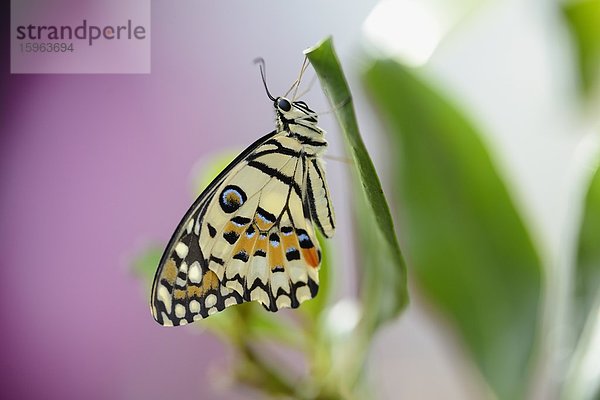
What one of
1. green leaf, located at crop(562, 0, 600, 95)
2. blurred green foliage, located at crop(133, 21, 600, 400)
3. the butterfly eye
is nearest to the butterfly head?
the butterfly eye

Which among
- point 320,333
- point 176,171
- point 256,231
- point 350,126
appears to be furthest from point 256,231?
point 176,171

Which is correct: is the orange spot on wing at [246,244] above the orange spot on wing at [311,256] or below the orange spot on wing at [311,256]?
above

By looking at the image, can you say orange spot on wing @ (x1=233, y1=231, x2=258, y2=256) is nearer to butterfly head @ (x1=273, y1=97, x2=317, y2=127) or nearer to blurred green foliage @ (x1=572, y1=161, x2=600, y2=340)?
butterfly head @ (x1=273, y1=97, x2=317, y2=127)

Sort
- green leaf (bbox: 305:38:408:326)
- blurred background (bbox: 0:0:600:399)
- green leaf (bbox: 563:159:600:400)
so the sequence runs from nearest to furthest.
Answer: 1. green leaf (bbox: 305:38:408:326)
2. green leaf (bbox: 563:159:600:400)
3. blurred background (bbox: 0:0:600:399)

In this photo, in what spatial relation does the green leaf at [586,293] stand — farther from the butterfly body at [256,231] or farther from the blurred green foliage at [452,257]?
the butterfly body at [256,231]

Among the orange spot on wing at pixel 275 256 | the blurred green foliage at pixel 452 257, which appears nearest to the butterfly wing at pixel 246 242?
the orange spot on wing at pixel 275 256

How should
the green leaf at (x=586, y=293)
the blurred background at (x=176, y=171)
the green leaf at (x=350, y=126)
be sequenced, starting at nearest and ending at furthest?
the green leaf at (x=350, y=126) < the green leaf at (x=586, y=293) < the blurred background at (x=176, y=171)
